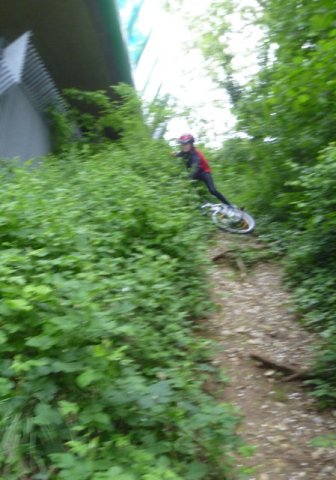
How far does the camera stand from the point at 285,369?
5543 mm

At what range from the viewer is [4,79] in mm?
10930

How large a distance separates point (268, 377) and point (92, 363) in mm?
2697

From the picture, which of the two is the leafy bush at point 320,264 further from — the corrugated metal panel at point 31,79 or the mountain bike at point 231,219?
the corrugated metal panel at point 31,79

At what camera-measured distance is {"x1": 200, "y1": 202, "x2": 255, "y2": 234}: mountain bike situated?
32.6 ft

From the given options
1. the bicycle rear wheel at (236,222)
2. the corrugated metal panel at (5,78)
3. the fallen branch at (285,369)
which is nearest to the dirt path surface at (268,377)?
the fallen branch at (285,369)

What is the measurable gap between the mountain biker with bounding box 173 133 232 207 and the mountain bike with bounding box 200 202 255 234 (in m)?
0.25

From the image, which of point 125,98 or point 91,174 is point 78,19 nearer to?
point 125,98

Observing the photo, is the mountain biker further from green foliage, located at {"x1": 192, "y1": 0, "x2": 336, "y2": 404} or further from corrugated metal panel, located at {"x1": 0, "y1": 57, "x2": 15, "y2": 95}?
corrugated metal panel, located at {"x1": 0, "y1": 57, "x2": 15, "y2": 95}

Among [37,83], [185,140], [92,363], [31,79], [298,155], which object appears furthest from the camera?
[37,83]

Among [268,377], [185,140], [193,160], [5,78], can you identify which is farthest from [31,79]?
[268,377]

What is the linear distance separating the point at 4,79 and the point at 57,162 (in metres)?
2.69

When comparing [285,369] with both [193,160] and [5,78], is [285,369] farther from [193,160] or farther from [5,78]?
[5,78]

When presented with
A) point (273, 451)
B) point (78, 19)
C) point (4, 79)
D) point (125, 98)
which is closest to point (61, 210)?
point (273, 451)

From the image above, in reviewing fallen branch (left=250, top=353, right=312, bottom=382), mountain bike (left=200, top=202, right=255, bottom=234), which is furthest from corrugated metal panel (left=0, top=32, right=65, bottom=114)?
fallen branch (left=250, top=353, right=312, bottom=382)
